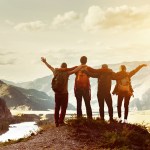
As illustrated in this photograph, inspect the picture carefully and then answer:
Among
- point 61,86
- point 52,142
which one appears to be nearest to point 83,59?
point 61,86

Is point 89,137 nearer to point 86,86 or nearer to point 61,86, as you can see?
point 86,86

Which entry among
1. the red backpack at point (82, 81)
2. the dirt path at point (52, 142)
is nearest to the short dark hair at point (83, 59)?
the red backpack at point (82, 81)

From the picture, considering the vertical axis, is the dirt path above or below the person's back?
below

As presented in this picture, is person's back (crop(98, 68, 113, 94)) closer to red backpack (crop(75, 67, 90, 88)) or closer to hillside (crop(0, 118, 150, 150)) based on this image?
red backpack (crop(75, 67, 90, 88))

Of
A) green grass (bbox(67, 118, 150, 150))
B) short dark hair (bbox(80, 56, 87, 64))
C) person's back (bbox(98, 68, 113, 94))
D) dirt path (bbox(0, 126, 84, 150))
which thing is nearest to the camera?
dirt path (bbox(0, 126, 84, 150))

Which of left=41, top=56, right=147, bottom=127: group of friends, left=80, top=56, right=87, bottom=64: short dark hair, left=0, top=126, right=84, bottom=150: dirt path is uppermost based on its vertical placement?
left=80, top=56, right=87, bottom=64: short dark hair

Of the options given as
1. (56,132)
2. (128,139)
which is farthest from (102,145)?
(56,132)

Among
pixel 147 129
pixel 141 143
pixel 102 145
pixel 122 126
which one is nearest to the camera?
pixel 102 145

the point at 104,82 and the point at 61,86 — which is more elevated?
the point at 104,82

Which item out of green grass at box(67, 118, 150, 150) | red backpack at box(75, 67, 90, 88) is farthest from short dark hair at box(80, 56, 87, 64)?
green grass at box(67, 118, 150, 150)

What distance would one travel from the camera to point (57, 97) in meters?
A: 17.1

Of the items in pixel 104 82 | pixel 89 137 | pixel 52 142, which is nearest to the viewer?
pixel 52 142

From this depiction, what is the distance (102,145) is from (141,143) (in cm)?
225

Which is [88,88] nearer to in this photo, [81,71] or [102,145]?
[81,71]
